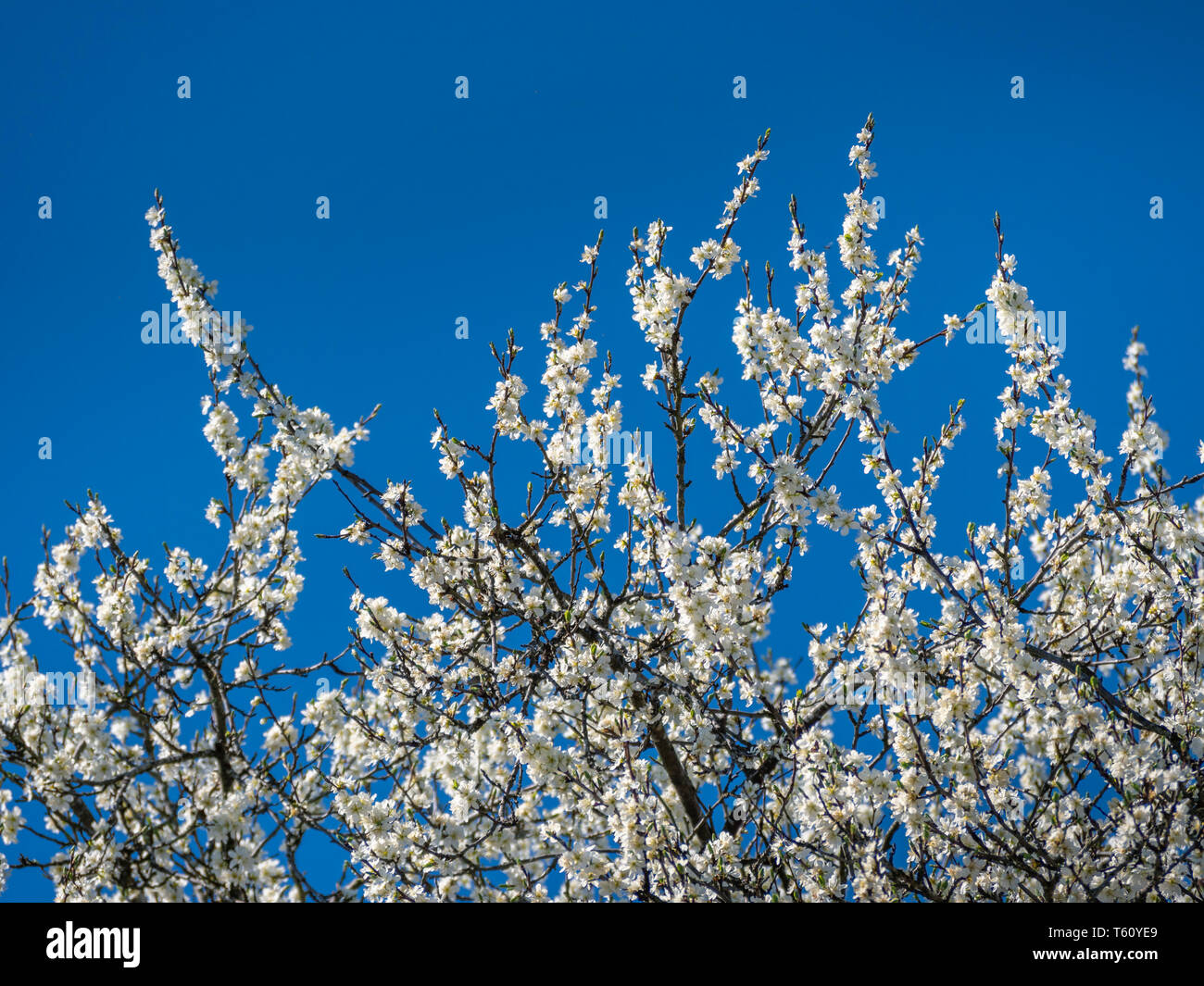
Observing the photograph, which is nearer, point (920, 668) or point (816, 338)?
point (920, 668)

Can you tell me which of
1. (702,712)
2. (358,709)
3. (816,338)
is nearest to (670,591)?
Result: (702,712)

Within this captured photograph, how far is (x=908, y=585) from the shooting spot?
351 cm

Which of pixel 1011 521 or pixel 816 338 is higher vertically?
pixel 816 338

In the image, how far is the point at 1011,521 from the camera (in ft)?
12.1

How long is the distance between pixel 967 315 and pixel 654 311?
1.25 meters
